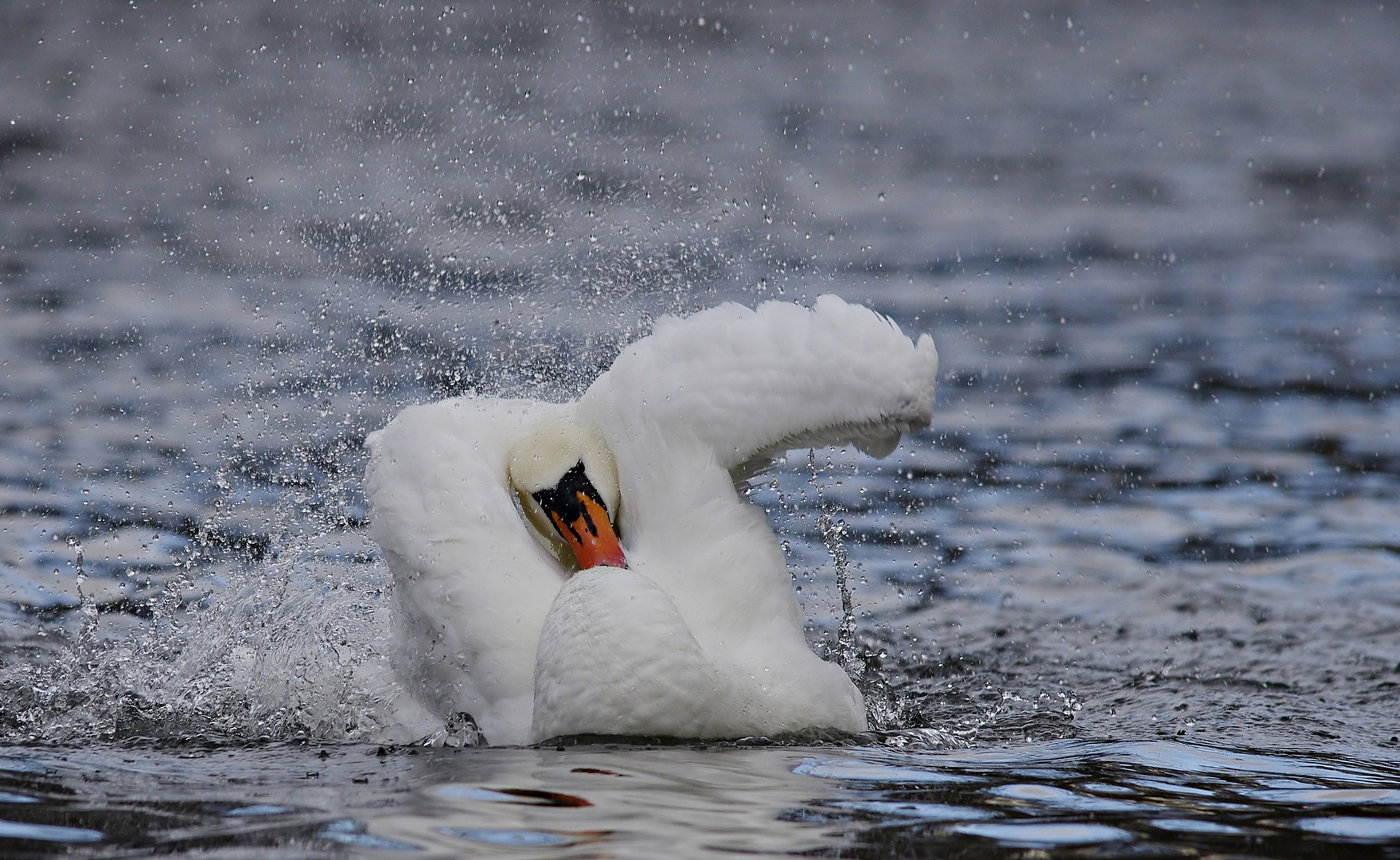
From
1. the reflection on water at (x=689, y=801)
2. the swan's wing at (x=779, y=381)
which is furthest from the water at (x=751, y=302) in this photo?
the swan's wing at (x=779, y=381)

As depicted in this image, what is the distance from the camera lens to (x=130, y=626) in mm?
7297

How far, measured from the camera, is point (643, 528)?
6113mm

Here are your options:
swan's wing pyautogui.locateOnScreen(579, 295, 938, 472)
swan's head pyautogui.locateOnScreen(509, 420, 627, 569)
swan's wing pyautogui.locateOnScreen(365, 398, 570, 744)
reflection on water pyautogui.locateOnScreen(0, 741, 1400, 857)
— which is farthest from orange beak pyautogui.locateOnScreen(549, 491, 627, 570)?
reflection on water pyautogui.locateOnScreen(0, 741, 1400, 857)

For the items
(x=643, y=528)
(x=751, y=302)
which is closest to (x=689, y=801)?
(x=643, y=528)

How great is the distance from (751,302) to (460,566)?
6453mm

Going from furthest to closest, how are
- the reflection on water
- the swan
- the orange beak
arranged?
the orange beak → the swan → the reflection on water

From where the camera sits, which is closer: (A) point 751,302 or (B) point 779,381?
(B) point 779,381

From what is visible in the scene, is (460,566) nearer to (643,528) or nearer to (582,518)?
(582,518)

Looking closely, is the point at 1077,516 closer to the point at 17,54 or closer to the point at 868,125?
the point at 868,125

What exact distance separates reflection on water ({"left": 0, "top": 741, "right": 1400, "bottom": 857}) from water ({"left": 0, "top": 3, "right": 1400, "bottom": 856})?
0.03 metres

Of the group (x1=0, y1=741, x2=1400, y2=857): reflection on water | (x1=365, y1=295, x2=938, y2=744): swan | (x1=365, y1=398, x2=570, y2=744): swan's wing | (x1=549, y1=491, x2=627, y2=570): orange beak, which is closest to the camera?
(x1=0, y1=741, x2=1400, y2=857): reflection on water

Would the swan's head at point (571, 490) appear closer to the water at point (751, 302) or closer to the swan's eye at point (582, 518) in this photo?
the swan's eye at point (582, 518)

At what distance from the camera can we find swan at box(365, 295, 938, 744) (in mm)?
5141

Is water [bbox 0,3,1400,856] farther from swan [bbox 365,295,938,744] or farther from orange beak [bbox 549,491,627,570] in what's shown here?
orange beak [bbox 549,491,627,570]
